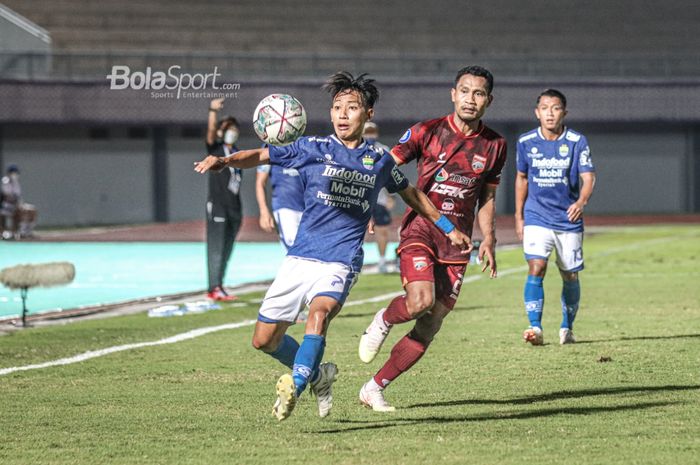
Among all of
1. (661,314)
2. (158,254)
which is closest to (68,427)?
(661,314)

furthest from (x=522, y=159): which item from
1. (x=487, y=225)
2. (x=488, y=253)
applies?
(x=488, y=253)

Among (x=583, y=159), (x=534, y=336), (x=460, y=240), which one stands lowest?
(x=534, y=336)

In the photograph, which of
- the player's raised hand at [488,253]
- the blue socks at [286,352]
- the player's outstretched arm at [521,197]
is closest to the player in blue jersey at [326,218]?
the blue socks at [286,352]

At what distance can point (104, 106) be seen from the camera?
135ft

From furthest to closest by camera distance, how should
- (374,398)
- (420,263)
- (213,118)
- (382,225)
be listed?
(382,225), (213,118), (420,263), (374,398)

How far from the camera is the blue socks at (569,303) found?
11125 millimetres

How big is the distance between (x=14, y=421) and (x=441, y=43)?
132 ft

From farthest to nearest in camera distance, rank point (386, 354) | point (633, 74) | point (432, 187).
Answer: point (633, 74), point (386, 354), point (432, 187)

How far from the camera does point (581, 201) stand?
431 inches

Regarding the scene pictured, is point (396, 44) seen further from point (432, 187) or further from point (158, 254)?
point (432, 187)

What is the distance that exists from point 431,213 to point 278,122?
3.53ft

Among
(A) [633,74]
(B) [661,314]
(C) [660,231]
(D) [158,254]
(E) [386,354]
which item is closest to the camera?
(E) [386,354]

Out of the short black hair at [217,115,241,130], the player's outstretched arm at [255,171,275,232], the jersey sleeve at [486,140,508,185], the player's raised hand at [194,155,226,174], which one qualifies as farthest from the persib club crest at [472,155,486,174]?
the short black hair at [217,115,241,130]

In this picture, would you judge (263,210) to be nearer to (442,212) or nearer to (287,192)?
(287,192)
